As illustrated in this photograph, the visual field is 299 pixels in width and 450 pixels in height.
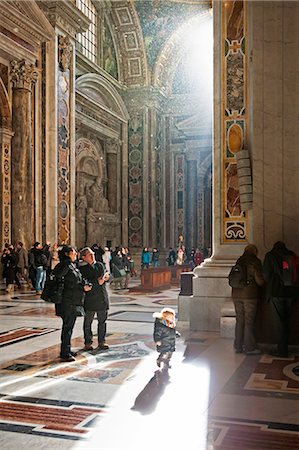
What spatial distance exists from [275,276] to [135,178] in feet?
70.1

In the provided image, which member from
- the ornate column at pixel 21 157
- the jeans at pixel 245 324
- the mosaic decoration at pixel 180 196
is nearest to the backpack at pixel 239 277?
the jeans at pixel 245 324

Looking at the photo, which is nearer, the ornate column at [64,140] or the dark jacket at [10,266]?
the dark jacket at [10,266]

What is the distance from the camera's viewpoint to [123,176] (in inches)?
1065

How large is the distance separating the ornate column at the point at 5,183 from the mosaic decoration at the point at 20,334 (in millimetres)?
8235

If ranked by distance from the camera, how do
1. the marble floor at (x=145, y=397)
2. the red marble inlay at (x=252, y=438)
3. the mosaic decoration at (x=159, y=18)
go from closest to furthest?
the red marble inlay at (x=252, y=438), the marble floor at (x=145, y=397), the mosaic decoration at (x=159, y=18)

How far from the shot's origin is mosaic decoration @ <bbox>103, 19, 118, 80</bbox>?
25797 mm

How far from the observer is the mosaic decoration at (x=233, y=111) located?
324 inches

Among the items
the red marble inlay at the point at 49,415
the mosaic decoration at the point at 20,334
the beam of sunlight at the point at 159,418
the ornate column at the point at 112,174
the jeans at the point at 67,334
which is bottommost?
the mosaic decoration at the point at 20,334

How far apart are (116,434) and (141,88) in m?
24.9

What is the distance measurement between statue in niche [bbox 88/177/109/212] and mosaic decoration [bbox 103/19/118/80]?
17.8 feet

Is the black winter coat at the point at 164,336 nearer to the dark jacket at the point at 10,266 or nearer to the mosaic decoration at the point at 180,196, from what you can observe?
the dark jacket at the point at 10,266

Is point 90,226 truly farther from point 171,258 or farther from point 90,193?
point 171,258

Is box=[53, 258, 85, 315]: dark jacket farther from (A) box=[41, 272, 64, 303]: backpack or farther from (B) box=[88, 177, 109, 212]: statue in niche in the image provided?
(B) box=[88, 177, 109, 212]: statue in niche

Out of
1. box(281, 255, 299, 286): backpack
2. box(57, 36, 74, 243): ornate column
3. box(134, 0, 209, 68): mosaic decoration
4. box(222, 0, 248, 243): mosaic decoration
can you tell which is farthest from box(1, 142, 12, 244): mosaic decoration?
box(134, 0, 209, 68): mosaic decoration
